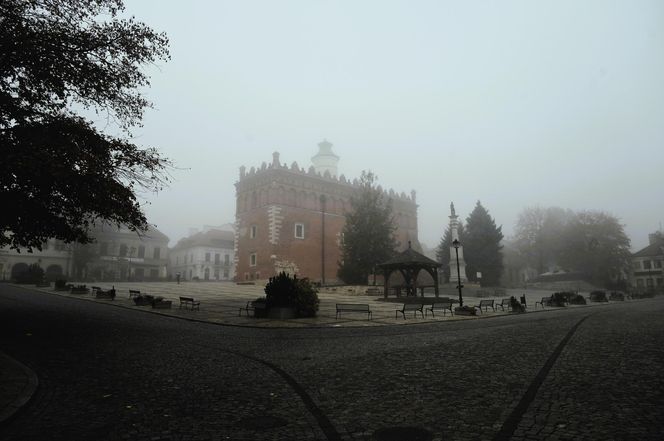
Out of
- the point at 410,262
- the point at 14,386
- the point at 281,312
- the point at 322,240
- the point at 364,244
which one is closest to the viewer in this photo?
the point at 14,386

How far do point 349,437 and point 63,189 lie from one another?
9.66m

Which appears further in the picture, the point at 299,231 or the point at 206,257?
the point at 206,257

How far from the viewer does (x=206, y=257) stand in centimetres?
7388

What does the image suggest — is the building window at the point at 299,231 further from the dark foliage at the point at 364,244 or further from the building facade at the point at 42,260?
the building facade at the point at 42,260

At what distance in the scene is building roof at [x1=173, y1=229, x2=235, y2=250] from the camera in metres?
74.6

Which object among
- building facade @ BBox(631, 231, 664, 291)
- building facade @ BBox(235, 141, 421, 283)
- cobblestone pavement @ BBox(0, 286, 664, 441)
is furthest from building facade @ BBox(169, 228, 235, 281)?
building facade @ BBox(631, 231, 664, 291)

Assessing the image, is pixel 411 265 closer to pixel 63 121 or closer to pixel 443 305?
pixel 443 305

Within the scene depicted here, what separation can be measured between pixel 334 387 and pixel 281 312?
10.5 m

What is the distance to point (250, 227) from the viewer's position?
4812cm

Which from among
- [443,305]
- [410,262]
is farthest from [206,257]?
[443,305]

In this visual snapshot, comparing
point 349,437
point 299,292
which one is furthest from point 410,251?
point 349,437

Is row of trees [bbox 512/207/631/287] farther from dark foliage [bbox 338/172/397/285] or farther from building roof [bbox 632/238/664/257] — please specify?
dark foliage [bbox 338/172/397/285]

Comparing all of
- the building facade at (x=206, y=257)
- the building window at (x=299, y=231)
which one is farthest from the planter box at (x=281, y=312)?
the building facade at (x=206, y=257)

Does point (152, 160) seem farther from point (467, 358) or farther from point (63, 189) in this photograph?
point (467, 358)
